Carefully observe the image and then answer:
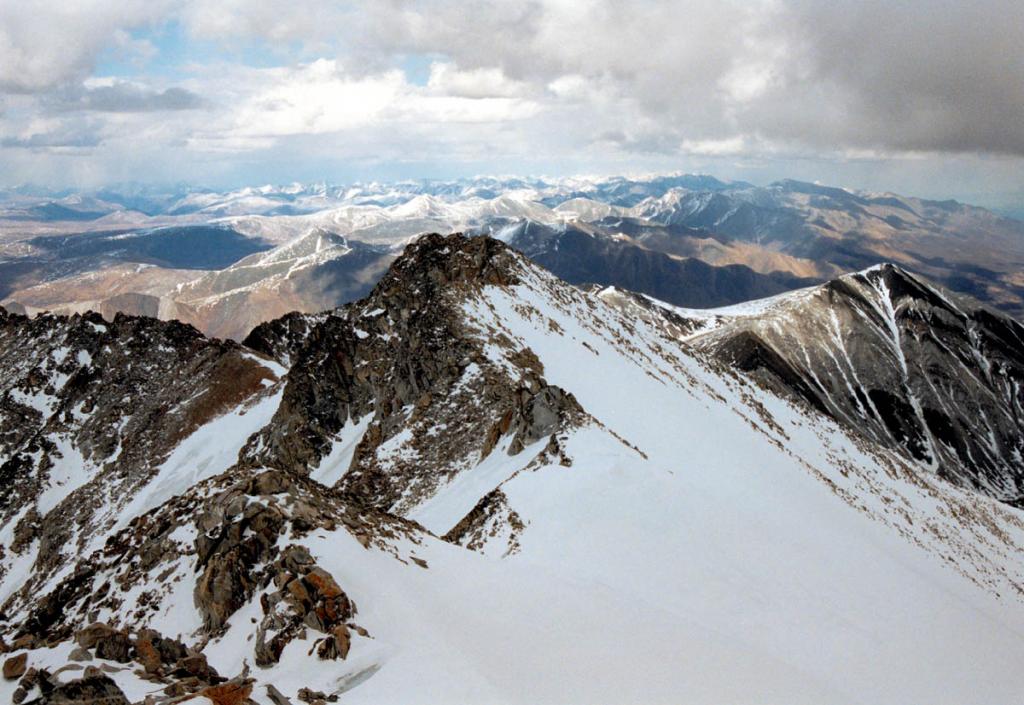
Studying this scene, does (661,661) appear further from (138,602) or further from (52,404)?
(52,404)

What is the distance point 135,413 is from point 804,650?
333 ft

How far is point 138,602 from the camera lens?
16.4 meters

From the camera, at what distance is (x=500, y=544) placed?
22.5 metres

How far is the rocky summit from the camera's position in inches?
521

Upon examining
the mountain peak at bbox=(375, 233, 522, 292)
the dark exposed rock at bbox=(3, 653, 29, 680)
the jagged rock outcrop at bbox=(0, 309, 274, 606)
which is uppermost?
the mountain peak at bbox=(375, 233, 522, 292)

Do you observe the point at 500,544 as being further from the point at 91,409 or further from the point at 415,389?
the point at 91,409

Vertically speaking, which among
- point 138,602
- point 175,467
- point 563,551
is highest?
point 138,602

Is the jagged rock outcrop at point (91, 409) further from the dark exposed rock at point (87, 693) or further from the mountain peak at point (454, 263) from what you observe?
the dark exposed rock at point (87, 693)

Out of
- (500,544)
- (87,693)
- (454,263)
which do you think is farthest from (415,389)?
(87,693)

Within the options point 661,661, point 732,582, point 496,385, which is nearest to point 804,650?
point 732,582

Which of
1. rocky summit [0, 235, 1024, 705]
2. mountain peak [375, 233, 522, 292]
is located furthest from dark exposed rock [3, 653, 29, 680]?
mountain peak [375, 233, 522, 292]

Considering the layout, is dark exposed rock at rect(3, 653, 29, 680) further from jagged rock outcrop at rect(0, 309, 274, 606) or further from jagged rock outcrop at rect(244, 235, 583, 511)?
jagged rock outcrop at rect(0, 309, 274, 606)

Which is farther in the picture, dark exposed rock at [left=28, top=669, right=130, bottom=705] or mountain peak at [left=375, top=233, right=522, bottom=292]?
mountain peak at [left=375, top=233, right=522, bottom=292]

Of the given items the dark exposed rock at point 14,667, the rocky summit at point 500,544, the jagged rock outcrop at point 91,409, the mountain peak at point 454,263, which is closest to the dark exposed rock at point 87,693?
the rocky summit at point 500,544
